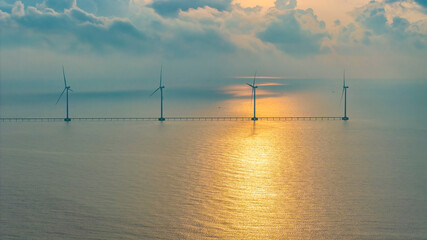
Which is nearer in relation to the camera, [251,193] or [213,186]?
[251,193]

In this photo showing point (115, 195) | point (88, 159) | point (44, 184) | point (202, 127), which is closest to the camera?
point (115, 195)

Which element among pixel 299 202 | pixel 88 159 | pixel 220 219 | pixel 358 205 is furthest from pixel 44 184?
pixel 358 205

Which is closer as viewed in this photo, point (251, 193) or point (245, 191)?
point (251, 193)

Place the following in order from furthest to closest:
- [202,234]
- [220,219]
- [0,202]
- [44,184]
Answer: [44,184] < [0,202] < [220,219] < [202,234]

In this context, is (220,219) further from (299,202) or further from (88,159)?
(88,159)

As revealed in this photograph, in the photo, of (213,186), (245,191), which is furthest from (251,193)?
(213,186)

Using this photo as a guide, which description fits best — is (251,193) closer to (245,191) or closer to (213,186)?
(245,191)

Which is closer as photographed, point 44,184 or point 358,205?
point 358,205
